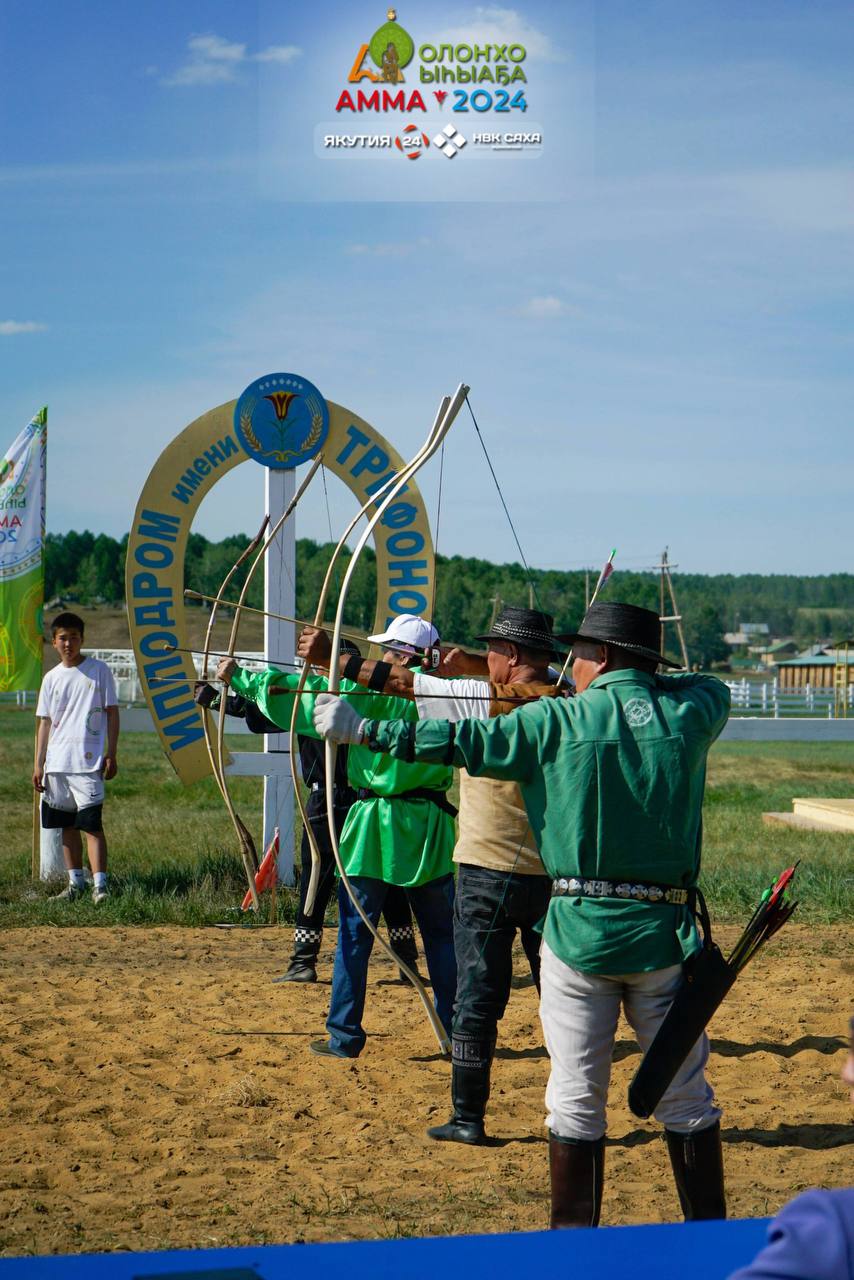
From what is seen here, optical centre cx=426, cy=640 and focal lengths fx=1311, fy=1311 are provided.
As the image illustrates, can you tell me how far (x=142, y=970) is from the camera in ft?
22.6

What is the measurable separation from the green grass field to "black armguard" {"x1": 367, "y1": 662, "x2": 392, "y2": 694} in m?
4.18

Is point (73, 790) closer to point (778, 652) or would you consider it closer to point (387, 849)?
point (387, 849)

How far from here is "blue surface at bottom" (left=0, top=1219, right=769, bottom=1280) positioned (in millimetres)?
1958

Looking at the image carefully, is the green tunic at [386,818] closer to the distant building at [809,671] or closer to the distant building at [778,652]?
the distant building at [809,671]

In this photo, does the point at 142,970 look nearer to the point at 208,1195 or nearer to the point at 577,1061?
the point at 208,1195

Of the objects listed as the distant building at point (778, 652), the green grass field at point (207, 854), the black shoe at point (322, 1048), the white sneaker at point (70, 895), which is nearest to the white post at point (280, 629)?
the green grass field at point (207, 854)

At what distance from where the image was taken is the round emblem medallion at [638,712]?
3352 mm

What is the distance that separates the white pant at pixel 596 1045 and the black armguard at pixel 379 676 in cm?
131

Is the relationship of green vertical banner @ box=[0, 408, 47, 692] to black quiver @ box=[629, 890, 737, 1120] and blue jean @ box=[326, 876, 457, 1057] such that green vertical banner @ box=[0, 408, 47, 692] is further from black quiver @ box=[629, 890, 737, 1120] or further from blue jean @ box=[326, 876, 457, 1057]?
black quiver @ box=[629, 890, 737, 1120]

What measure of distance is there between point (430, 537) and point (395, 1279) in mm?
7293

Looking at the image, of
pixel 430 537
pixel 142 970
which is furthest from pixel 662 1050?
pixel 430 537

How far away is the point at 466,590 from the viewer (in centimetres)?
7688

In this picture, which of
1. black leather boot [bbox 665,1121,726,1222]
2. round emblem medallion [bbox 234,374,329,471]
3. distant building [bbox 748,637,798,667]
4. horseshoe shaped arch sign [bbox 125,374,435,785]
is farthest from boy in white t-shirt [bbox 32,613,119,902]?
distant building [bbox 748,637,798,667]

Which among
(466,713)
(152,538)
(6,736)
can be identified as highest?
(152,538)
